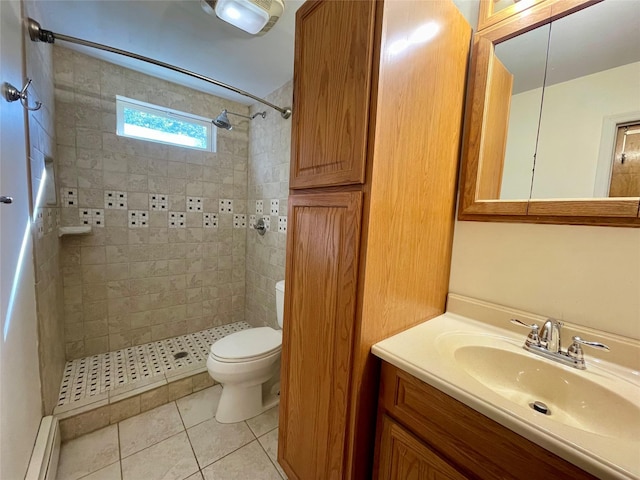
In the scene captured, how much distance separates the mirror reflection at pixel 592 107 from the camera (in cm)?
79

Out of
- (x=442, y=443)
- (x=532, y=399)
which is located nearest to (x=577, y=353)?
(x=532, y=399)

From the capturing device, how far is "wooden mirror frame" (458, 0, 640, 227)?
0.89 m

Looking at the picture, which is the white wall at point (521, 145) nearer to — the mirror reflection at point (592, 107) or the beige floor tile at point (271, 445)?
the mirror reflection at point (592, 107)

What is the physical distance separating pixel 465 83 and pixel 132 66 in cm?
220

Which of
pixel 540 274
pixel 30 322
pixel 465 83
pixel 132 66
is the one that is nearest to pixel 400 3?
pixel 465 83

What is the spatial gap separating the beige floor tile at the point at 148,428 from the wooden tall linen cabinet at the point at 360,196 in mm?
889

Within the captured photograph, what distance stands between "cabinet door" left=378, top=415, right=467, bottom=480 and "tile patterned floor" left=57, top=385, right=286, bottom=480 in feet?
2.44

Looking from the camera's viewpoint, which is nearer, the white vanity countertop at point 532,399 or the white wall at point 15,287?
the white vanity countertop at point 532,399

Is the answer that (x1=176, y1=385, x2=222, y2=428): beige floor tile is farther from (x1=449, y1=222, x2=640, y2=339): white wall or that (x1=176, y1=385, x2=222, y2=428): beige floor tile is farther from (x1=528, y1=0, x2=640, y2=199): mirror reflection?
(x1=528, y1=0, x2=640, y2=199): mirror reflection

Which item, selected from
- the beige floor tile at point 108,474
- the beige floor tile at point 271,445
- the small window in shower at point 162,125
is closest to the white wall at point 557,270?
the beige floor tile at point 271,445

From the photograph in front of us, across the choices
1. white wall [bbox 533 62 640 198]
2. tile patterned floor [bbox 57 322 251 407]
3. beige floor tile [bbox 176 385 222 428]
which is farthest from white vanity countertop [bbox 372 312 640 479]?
tile patterned floor [bbox 57 322 251 407]

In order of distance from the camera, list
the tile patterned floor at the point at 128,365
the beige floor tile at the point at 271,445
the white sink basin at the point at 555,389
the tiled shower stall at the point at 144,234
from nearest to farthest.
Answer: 1. the white sink basin at the point at 555,389
2. the beige floor tile at the point at 271,445
3. the tile patterned floor at the point at 128,365
4. the tiled shower stall at the point at 144,234

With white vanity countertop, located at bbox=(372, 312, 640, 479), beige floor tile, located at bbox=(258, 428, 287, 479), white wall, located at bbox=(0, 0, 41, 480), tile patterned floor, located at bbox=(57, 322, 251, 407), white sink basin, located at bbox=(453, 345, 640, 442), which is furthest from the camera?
tile patterned floor, located at bbox=(57, 322, 251, 407)

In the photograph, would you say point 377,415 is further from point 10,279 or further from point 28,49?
point 28,49
